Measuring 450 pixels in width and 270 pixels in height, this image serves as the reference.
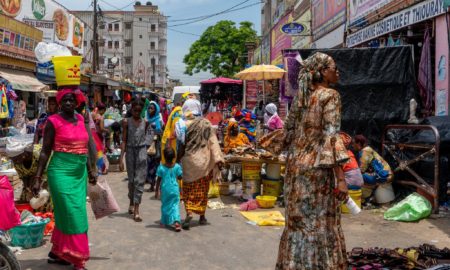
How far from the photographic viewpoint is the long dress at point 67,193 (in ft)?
15.3

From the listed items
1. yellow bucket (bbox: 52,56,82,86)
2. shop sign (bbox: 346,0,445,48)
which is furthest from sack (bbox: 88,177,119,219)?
shop sign (bbox: 346,0,445,48)

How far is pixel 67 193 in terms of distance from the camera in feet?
15.3

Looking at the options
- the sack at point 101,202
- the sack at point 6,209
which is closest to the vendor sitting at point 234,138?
the sack at point 101,202

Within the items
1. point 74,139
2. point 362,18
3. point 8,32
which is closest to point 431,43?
point 362,18

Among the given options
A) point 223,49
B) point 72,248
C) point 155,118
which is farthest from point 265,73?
point 223,49

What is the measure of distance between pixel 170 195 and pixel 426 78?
20.2ft

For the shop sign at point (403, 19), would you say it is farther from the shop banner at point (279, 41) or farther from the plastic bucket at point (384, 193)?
the shop banner at point (279, 41)

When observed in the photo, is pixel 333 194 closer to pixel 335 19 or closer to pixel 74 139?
pixel 74 139

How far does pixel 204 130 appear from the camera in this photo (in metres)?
7.02

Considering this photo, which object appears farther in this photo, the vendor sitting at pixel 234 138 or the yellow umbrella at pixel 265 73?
the yellow umbrella at pixel 265 73

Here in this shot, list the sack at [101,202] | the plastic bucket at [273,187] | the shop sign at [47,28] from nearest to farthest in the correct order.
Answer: the sack at [101,202]
the plastic bucket at [273,187]
the shop sign at [47,28]

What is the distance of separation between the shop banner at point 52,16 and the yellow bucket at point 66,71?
20.4 meters

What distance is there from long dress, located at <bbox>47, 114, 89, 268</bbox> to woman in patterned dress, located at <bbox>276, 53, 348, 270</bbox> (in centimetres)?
204

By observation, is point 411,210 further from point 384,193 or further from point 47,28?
point 47,28
